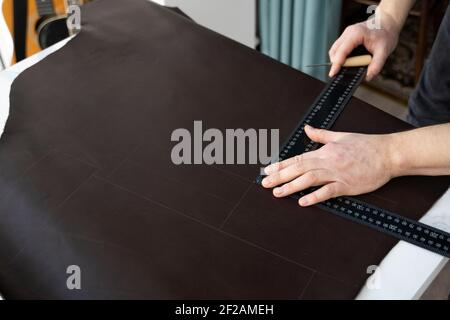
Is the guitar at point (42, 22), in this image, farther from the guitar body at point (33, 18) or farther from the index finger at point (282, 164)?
the index finger at point (282, 164)

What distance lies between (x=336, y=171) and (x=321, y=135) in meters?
0.10

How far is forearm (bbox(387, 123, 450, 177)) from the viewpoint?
34.0 inches

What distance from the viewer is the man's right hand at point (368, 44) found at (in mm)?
1099

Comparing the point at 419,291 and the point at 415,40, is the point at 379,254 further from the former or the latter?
the point at 415,40

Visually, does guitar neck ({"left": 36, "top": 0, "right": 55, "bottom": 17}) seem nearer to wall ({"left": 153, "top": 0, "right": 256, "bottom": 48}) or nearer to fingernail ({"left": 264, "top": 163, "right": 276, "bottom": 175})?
wall ({"left": 153, "top": 0, "right": 256, "bottom": 48})

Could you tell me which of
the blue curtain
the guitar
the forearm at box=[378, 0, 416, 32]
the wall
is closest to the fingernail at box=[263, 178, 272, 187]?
the forearm at box=[378, 0, 416, 32]

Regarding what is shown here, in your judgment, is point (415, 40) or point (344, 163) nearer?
point (344, 163)

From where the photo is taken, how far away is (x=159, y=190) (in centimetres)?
84

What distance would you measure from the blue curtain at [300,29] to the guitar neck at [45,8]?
2.80 ft

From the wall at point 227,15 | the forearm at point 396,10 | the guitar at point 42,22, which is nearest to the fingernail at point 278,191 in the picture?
the forearm at point 396,10

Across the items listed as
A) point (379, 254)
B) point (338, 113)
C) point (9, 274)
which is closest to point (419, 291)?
point (379, 254)

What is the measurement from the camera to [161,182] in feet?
2.81

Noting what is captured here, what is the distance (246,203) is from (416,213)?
0.93 ft
